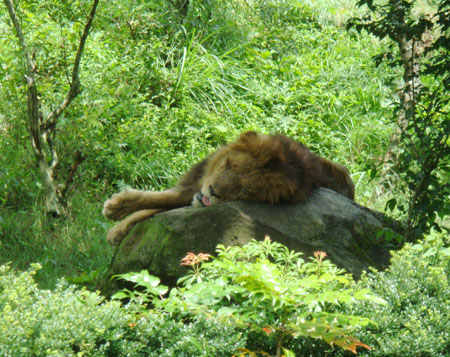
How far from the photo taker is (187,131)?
27.1 ft

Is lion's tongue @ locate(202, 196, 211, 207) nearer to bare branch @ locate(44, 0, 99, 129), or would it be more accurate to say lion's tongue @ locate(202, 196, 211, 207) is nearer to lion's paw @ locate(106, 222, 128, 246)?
lion's paw @ locate(106, 222, 128, 246)

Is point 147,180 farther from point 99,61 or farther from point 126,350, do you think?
point 126,350

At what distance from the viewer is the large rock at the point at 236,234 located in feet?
14.2

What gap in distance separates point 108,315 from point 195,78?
6216mm

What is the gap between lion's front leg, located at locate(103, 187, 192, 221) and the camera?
510cm

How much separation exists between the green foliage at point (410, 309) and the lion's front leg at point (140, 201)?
1780 millimetres

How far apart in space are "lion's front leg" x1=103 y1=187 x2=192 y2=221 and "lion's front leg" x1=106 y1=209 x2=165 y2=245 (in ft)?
0.19

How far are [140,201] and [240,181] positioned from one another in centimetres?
94

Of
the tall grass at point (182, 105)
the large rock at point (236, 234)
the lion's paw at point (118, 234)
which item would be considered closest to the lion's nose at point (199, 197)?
the large rock at point (236, 234)

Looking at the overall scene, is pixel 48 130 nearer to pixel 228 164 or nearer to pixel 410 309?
pixel 228 164

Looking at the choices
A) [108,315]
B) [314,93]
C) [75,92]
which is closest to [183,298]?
[108,315]

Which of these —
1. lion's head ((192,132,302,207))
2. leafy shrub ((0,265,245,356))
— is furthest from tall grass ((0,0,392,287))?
leafy shrub ((0,265,245,356))

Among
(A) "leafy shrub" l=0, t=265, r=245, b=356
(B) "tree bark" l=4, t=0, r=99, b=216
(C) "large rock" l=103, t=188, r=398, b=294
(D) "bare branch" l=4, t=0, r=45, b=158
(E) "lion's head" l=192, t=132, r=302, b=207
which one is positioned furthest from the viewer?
(B) "tree bark" l=4, t=0, r=99, b=216

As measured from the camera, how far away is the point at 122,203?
16.7ft
